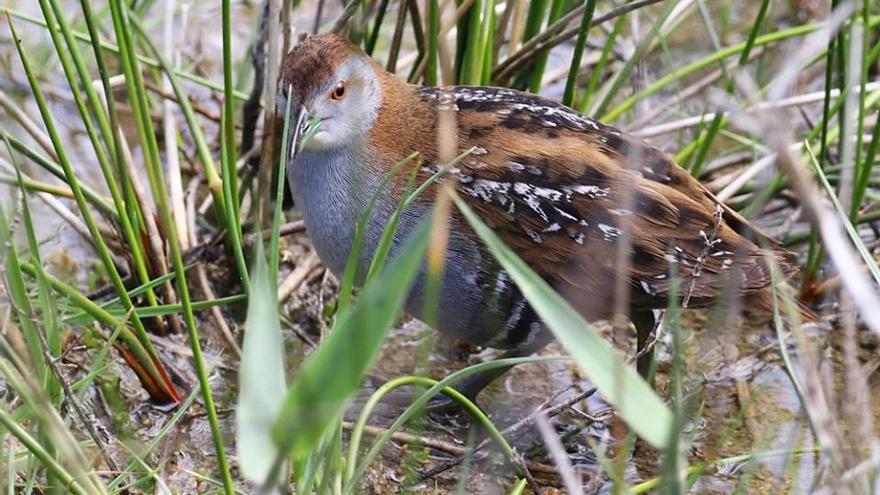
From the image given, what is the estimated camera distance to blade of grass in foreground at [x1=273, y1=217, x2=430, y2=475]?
1.52m

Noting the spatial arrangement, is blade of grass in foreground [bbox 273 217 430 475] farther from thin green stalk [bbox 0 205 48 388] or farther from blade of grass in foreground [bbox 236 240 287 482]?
thin green stalk [bbox 0 205 48 388]

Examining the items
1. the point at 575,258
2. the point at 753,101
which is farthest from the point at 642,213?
the point at 753,101

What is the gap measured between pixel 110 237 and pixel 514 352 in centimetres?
133

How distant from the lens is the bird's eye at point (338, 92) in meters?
3.41

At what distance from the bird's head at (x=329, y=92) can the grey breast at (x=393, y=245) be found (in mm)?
60

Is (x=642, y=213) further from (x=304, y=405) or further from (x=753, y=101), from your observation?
(x=304, y=405)

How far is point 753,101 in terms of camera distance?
1.66 m

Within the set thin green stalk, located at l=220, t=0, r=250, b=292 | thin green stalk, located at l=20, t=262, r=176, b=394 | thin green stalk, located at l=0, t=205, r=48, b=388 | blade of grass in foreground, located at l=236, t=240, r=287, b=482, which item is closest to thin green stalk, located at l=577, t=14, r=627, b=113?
thin green stalk, located at l=220, t=0, r=250, b=292

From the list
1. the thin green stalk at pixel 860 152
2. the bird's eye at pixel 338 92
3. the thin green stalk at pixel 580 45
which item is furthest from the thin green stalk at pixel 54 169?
the thin green stalk at pixel 860 152

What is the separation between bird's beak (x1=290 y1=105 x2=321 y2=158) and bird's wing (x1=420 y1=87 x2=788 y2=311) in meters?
0.36

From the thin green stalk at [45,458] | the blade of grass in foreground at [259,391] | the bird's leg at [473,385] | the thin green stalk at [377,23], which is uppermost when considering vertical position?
the thin green stalk at [377,23]

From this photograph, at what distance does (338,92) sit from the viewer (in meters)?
3.43

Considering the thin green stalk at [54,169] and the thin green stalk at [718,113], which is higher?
the thin green stalk at [718,113]

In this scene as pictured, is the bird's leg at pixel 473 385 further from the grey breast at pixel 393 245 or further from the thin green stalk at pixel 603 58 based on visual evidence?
the thin green stalk at pixel 603 58
